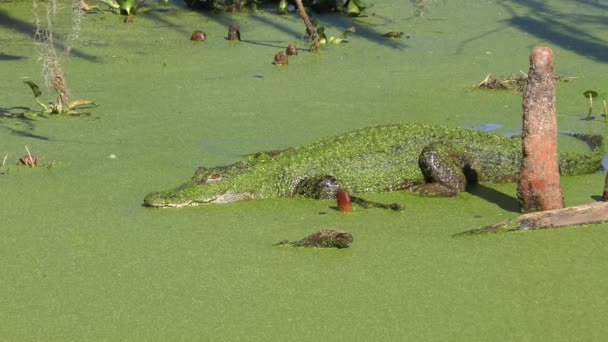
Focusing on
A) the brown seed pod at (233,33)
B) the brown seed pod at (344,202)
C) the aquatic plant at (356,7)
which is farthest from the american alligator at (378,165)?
the aquatic plant at (356,7)

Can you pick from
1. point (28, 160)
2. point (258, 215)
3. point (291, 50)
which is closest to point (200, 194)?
point (258, 215)

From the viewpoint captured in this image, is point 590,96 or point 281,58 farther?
point 281,58

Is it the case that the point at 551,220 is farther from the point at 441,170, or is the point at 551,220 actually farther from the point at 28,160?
the point at 28,160

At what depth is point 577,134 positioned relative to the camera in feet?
24.8

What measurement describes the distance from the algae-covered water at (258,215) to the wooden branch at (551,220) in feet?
0.20

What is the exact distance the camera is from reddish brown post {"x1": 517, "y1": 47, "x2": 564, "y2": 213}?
5.34 meters

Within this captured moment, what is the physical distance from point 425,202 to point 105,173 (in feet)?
6.51

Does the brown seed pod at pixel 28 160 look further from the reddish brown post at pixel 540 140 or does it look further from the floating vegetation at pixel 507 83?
the floating vegetation at pixel 507 83

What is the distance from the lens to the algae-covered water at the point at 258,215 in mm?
4414

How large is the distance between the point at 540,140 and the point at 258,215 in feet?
5.14

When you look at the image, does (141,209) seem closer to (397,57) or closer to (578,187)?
(578,187)

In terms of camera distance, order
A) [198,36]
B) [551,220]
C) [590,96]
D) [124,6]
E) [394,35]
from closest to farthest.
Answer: [551,220] → [590,96] → [198,36] → [394,35] → [124,6]

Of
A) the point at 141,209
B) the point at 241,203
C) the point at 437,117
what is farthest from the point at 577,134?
the point at 141,209

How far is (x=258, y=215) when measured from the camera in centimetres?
593
